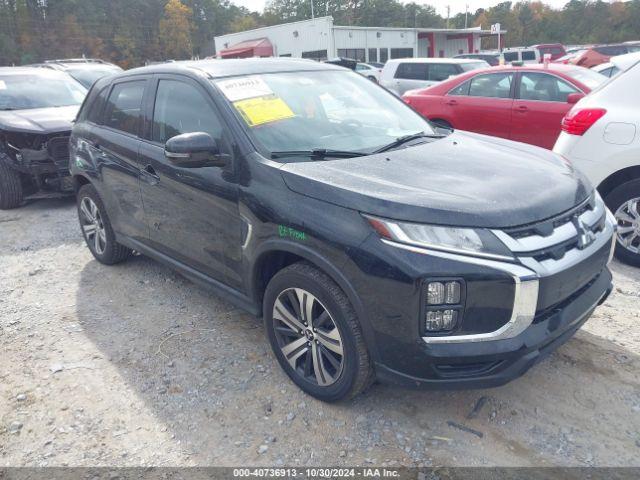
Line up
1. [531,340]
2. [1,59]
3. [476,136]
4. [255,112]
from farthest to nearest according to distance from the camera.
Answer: [1,59] < [476,136] < [255,112] < [531,340]

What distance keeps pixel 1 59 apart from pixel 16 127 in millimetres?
57121

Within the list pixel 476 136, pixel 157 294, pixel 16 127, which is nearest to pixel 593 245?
pixel 476 136

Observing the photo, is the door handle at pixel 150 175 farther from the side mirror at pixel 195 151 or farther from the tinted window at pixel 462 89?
the tinted window at pixel 462 89

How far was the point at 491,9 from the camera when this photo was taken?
3100 inches

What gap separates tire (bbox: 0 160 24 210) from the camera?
691 cm

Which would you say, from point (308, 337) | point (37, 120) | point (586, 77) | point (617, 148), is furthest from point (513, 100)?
point (37, 120)

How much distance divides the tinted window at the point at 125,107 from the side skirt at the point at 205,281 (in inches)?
35.9

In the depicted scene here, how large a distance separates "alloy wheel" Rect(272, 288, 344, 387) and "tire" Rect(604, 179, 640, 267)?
9.75 feet

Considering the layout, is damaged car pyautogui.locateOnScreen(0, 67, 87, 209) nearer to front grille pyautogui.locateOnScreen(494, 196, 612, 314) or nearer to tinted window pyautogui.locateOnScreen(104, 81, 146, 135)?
tinted window pyautogui.locateOnScreen(104, 81, 146, 135)

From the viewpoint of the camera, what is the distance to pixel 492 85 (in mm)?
7660

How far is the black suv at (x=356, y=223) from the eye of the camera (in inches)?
92.6

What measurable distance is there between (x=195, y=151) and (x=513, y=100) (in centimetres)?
563

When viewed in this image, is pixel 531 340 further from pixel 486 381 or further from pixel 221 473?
pixel 221 473

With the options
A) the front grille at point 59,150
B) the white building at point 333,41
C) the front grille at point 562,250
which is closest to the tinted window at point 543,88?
the front grille at point 562,250
